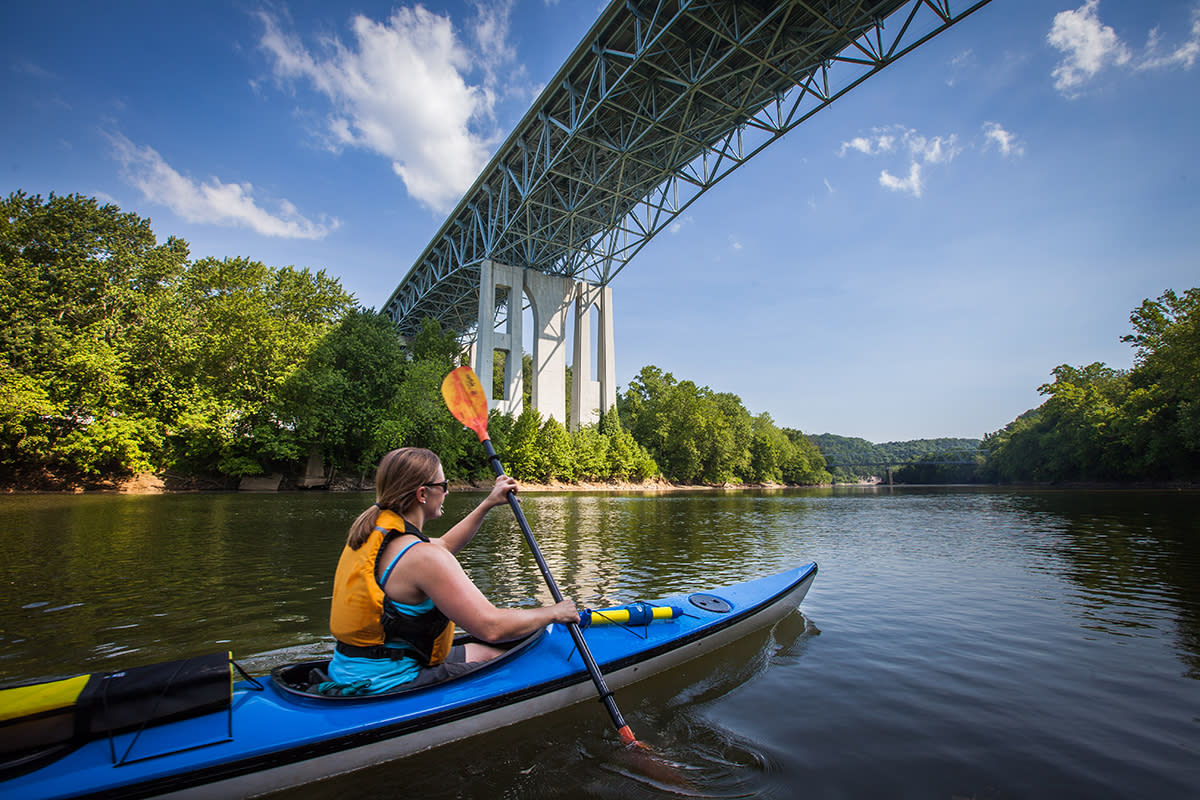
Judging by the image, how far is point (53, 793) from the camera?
168 centimetres

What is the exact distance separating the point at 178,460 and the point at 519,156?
22.3 metres

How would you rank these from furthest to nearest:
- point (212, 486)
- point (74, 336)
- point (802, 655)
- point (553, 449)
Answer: point (553, 449), point (212, 486), point (74, 336), point (802, 655)

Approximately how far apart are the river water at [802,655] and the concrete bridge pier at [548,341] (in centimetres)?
2257

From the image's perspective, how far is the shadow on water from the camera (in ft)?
7.77

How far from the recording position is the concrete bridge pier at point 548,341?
102 ft

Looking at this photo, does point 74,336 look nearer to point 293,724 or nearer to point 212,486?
point 212,486

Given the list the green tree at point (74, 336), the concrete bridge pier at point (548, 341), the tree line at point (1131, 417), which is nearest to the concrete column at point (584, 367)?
the concrete bridge pier at point (548, 341)

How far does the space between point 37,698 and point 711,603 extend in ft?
12.5

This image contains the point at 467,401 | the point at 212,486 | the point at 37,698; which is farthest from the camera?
the point at 212,486

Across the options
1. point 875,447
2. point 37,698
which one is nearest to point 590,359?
point 37,698

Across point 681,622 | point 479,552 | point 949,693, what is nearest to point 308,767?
point 681,622

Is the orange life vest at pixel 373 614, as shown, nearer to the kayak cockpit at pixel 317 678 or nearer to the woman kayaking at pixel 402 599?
the woman kayaking at pixel 402 599

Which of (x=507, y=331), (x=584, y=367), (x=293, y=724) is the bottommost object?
(x=293, y=724)

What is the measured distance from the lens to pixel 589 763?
104 inches
